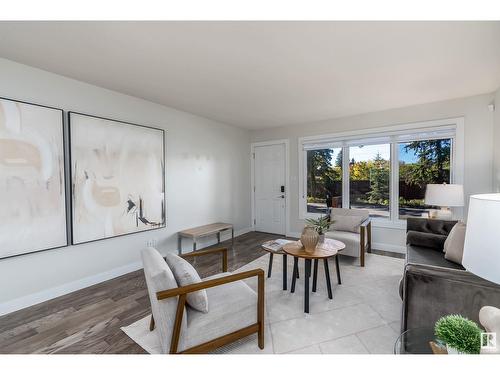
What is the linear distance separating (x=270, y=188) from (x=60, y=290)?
387 centimetres

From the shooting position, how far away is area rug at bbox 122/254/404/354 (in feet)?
5.62

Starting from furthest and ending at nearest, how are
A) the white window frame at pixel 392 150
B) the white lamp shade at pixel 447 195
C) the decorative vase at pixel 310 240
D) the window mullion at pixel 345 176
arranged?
the window mullion at pixel 345 176 < the white window frame at pixel 392 150 < the white lamp shade at pixel 447 195 < the decorative vase at pixel 310 240

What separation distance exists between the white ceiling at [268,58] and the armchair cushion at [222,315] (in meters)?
1.98

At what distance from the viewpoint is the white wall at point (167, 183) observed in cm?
228

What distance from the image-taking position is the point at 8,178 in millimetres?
2141

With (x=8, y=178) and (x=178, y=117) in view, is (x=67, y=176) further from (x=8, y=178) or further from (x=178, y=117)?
(x=178, y=117)

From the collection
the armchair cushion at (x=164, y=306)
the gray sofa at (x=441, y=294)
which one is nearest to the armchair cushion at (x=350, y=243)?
the gray sofa at (x=441, y=294)

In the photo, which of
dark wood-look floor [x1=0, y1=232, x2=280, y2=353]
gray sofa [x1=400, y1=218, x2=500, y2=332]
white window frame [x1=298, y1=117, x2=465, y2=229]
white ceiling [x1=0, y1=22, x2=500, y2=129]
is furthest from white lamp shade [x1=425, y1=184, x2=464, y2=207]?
dark wood-look floor [x1=0, y1=232, x2=280, y2=353]

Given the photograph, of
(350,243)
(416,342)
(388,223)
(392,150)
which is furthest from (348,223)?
(416,342)

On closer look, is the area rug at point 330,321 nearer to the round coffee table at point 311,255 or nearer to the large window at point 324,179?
the round coffee table at point 311,255

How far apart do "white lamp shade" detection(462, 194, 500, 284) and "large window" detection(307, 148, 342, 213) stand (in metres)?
3.74

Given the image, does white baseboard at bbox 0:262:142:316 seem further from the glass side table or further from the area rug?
the glass side table

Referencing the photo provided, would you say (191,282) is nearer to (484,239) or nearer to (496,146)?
(484,239)
